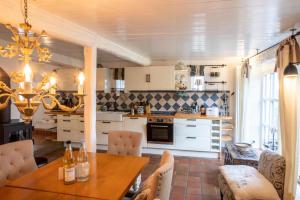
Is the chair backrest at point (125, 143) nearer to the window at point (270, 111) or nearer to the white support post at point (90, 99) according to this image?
the white support post at point (90, 99)

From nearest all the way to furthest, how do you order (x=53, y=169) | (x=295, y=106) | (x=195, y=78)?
(x=53, y=169) → (x=295, y=106) → (x=195, y=78)

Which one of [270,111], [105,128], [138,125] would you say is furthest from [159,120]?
[270,111]

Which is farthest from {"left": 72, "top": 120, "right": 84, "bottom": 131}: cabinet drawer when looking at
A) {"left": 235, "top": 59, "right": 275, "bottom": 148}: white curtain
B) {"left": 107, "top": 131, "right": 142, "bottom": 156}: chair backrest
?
{"left": 235, "top": 59, "right": 275, "bottom": 148}: white curtain

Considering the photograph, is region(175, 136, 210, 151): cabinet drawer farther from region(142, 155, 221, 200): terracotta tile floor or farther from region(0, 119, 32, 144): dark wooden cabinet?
region(0, 119, 32, 144): dark wooden cabinet

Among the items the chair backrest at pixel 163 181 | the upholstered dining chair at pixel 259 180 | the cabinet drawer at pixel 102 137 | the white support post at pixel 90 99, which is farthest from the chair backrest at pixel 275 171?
the cabinet drawer at pixel 102 137

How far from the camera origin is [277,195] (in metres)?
2.13

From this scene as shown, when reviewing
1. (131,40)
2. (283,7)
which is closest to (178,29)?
(131,40)

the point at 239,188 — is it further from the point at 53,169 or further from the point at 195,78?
the point at 195,78

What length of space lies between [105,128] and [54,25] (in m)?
3.14

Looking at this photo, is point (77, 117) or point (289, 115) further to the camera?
point (77, 117)

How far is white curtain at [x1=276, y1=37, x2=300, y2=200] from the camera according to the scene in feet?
7.36

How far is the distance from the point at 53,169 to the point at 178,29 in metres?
2.12

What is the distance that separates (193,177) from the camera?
357 cm

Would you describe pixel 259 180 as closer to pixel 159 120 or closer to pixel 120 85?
pixel 159 120
